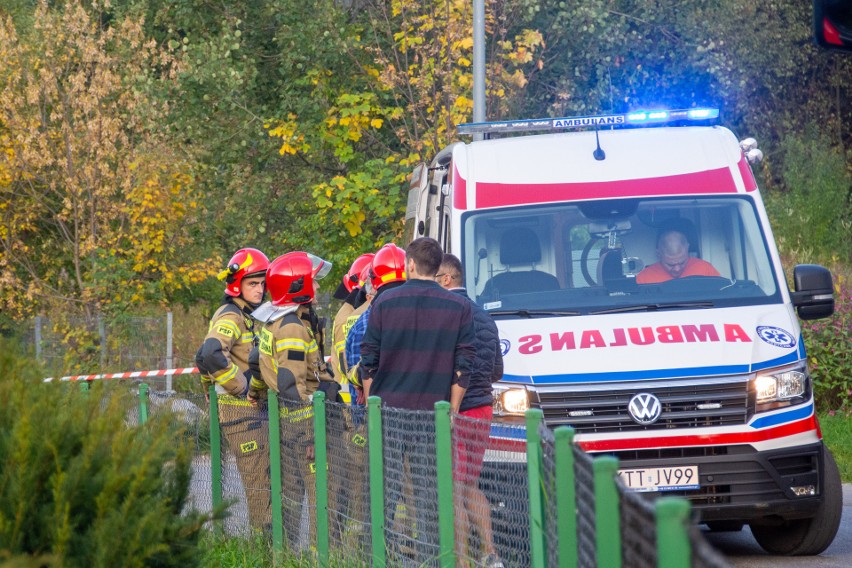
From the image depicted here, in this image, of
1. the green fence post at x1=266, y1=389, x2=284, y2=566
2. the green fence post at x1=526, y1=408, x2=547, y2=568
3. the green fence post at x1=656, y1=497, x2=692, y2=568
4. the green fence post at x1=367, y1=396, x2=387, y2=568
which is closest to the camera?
the green fence post at x1=656, y1=497, x2=692, y2=568

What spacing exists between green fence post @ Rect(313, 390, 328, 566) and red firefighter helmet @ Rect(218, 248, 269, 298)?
1.68m

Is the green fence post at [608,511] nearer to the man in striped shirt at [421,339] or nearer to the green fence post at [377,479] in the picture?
the green fence post at [377,479]

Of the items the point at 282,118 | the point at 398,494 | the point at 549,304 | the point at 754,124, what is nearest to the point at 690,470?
the point at 549,304

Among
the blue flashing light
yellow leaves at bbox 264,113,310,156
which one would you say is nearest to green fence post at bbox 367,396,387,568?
the blue flashing light

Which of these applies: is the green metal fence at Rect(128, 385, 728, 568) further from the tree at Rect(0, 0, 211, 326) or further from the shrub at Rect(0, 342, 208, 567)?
the tree at Rect(0, 0, 211, 326)

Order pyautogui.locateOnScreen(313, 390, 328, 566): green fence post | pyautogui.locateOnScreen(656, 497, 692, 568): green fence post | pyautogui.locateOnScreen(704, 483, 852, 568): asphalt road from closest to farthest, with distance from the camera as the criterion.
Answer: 1. pyautogui.locateOnScreen(656, 497, 692, 568): green fence post
2. pyautogui.locateOnScreen(313, 390, 328, 566): green fence post
3. pyautogui.locateOnScreen(704, 483, 852, 568): asphalt road

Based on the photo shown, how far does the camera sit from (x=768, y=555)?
332 inches

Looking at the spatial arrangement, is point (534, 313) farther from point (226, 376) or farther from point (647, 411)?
point (226, 376)

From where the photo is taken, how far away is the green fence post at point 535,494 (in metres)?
4.62

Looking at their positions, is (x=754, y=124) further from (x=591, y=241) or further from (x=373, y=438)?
(x=373, y=438)

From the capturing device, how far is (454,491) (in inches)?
216

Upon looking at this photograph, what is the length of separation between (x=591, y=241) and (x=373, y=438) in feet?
8.66

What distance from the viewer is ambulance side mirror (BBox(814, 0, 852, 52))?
4848 mm

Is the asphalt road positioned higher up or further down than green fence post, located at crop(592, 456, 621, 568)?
further down
